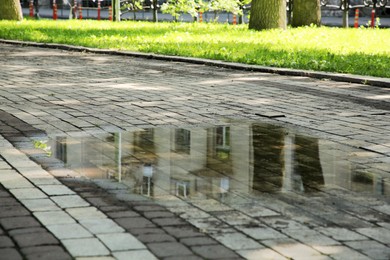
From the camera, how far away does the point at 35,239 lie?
507 centimetres

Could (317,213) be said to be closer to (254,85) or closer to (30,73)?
(254,85)

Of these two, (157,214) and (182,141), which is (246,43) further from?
(157,214)

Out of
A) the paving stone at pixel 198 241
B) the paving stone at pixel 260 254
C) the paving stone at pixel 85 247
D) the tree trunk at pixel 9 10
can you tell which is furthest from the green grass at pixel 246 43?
the paving stone at pixel 85 247

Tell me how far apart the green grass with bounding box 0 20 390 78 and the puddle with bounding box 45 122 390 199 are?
5.85 metres

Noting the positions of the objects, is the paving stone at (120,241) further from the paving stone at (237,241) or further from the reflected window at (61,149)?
the reflected window at (61,149)

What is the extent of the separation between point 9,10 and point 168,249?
29638 mm

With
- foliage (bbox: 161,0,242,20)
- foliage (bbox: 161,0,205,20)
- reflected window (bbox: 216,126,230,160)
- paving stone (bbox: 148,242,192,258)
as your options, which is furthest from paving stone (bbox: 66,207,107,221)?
foliage (bbox: 161,0,205,20)

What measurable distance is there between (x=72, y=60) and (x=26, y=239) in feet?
43.1

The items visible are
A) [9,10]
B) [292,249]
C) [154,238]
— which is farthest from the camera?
[9,10]

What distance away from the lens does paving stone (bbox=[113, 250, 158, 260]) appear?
4.79 meters

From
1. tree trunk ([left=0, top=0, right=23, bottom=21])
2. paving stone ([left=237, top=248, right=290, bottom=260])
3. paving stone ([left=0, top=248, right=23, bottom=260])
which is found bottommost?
paving stone ([left=237, top=248, right=290, bottom=260])

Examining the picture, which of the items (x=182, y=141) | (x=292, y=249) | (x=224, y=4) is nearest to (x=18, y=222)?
(x=292, y=249)

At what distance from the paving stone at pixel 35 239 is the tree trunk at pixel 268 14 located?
66.8ft

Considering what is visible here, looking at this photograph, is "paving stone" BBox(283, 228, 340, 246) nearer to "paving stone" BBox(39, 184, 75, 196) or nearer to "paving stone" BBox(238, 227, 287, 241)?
"paving stone" BBox(238, 227, 287, 241)
